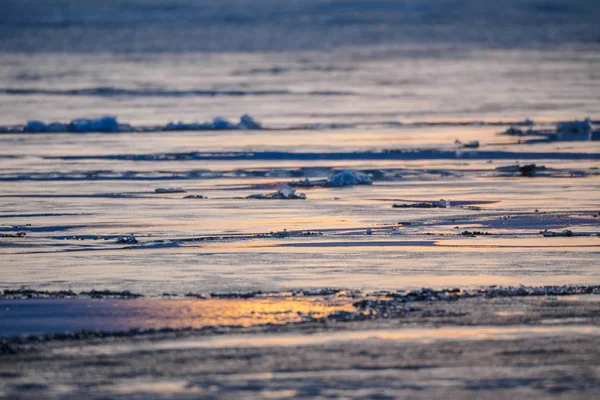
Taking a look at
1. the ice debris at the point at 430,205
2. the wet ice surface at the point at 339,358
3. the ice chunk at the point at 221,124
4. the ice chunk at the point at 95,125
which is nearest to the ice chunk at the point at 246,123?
the ice chunk at the point at 221,124

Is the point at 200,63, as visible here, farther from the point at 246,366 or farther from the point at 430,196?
the point at 246,366

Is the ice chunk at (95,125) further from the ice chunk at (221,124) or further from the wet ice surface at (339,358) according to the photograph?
the wet ice surface at (339,358)

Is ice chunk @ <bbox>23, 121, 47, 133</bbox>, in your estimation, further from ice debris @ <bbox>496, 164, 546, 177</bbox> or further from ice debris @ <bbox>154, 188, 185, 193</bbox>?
ice debris @ <bbox>496, 164, 546, 177</bbox>

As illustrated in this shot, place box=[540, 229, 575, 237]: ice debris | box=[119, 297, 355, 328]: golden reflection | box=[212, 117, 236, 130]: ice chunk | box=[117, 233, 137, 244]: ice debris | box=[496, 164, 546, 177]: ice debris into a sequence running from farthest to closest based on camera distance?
box=[212, 117, 236, 130]: ice chunk < box=[496, 164, 546, 177]: ice debris < box=[540, 229, 575, 237]: ice debris < box=[117, 233, 137, 244]: ice debris < box=[119, 297, 355, 328]: golden reflection

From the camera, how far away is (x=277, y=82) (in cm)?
4984

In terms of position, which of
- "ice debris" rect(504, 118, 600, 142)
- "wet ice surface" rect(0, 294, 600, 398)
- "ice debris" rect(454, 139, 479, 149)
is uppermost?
"ice debris" rect(504, 118, 600, 142)

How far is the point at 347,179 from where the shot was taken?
60.7 feet

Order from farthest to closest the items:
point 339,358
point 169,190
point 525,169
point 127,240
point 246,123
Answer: point 246,123 → point 525,169 → point 169,190 → point 127,240 → point 339,358

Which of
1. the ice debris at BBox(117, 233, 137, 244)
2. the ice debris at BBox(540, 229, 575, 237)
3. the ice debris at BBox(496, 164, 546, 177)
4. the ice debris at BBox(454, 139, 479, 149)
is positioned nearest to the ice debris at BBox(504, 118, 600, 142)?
the ice debris at BBox(454, 139, 479, 149)

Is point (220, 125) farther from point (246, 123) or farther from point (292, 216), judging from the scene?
point (292, 216)

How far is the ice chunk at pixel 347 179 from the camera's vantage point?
18391 millimetres

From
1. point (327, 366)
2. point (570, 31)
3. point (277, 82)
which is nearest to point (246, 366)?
point (327, 366)

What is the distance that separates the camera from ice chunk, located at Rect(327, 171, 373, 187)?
18391 millimetres

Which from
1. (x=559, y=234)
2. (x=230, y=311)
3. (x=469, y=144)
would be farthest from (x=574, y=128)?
(x=230, y=311)
